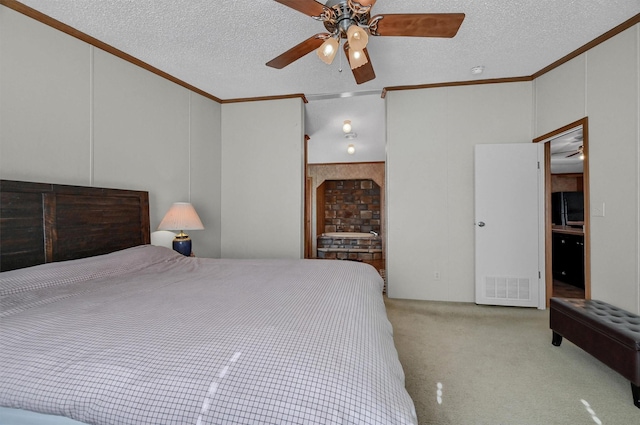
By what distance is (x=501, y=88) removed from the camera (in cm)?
339

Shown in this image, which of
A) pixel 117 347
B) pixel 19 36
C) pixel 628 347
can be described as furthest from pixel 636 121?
pixel 19 36

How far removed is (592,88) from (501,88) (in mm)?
966

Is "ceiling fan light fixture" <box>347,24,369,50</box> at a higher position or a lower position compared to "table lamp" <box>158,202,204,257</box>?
higher

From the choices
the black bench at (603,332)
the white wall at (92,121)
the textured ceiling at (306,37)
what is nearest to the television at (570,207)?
the textured ceiling at (306,37)

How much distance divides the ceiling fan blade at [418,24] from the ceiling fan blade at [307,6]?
32 centimetres

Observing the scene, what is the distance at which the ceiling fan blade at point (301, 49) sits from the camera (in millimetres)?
1957

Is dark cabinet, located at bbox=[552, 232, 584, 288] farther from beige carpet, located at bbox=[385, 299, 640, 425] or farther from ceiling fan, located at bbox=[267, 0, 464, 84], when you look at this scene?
ceiling fan, located at bbox=[267, 0, 464, 84]

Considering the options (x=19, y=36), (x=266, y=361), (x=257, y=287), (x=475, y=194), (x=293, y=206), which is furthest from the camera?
(x=293, y=206)

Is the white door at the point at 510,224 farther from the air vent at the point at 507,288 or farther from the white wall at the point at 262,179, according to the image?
the white wall at the point at 262,179

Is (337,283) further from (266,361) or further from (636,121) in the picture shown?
(636,121)

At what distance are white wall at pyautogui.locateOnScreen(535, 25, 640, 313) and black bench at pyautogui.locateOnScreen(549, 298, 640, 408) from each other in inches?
13.8

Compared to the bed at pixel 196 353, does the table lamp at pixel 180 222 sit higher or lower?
higher

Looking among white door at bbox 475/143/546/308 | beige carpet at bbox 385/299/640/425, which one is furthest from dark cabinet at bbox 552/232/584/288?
beige carpet at bbox 385/299/640/425

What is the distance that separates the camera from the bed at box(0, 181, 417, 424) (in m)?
0.68
